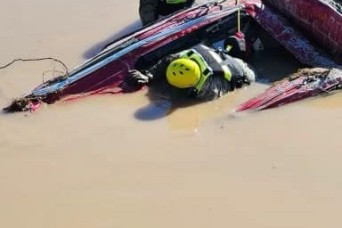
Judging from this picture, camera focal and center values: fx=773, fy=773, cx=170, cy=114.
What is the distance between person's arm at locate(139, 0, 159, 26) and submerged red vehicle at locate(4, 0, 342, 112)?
44 centimetres

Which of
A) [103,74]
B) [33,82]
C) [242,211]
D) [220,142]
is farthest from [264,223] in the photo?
[33,82]

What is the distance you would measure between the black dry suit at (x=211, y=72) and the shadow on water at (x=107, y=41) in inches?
39.5

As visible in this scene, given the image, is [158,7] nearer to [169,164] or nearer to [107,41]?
[107,41]

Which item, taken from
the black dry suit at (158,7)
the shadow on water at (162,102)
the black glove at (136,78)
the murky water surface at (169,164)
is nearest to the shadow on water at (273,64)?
the murky water surface at (169,164)

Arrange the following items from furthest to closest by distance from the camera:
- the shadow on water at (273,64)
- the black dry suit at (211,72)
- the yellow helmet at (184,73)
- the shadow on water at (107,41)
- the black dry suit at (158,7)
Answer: the shadow on water at (107,41) < the black dry suit at (158,7) < the shadow on water at (273,64) < the black dry suit at (211,72) < the yellow helmet at (184,73)

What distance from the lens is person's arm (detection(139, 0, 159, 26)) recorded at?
7328 mm

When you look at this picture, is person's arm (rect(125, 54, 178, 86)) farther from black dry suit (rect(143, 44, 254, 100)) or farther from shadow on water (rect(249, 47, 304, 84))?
shadow on water (rect(249, 47, 304, 84))

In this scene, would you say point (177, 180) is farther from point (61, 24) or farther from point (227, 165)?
point (61, 24)

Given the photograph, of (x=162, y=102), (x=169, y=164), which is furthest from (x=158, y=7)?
(x=169, y=164)

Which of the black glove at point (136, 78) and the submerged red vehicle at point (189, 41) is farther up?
the submerged red vehicle at point (189, 41)

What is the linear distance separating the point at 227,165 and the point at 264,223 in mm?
750

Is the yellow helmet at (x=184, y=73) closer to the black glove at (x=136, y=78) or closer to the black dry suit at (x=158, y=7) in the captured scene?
the black glove at (x=136, y=78)

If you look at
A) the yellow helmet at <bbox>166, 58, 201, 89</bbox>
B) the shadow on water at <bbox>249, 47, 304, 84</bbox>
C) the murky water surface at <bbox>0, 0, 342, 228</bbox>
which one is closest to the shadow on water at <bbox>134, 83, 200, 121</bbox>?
the murky water surface at <bbox>0, 0, 342, 228</bbox>

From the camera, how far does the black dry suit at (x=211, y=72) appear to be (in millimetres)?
6176
